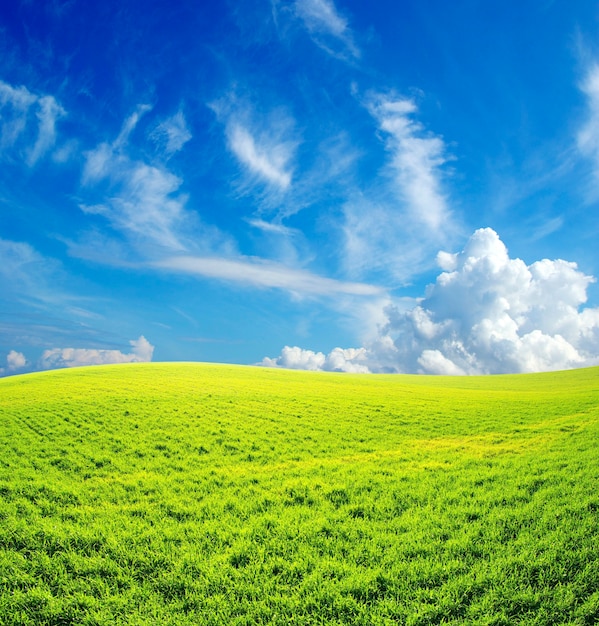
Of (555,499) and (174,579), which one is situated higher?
(555,499)

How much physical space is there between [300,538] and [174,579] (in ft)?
8.67

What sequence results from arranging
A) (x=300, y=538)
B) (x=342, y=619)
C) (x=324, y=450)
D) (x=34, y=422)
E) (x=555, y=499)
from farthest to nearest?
1. (x=34, y=422)
2. (x=324, y=450)
3. (x=555, y=499)
4. (x=300, y=538)
5. (x=342, y=619)

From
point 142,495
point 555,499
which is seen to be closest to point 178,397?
point 142,495

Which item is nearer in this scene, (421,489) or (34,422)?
(421,489)

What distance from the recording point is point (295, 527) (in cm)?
853

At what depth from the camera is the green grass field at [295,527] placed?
6.09m

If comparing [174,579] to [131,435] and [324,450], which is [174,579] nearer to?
[324,450]

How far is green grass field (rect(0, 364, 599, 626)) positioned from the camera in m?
6.09

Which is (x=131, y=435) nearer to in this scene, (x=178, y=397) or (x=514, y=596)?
(x=178, y=397)

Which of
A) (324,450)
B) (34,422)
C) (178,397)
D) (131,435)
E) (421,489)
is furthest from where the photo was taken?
(178,397)

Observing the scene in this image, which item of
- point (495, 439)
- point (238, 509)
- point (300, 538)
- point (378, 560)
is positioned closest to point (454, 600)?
point (378, 560)

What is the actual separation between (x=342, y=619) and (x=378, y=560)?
64.0 inches

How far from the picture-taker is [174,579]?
22.3 feet

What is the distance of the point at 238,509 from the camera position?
969 centimetres
